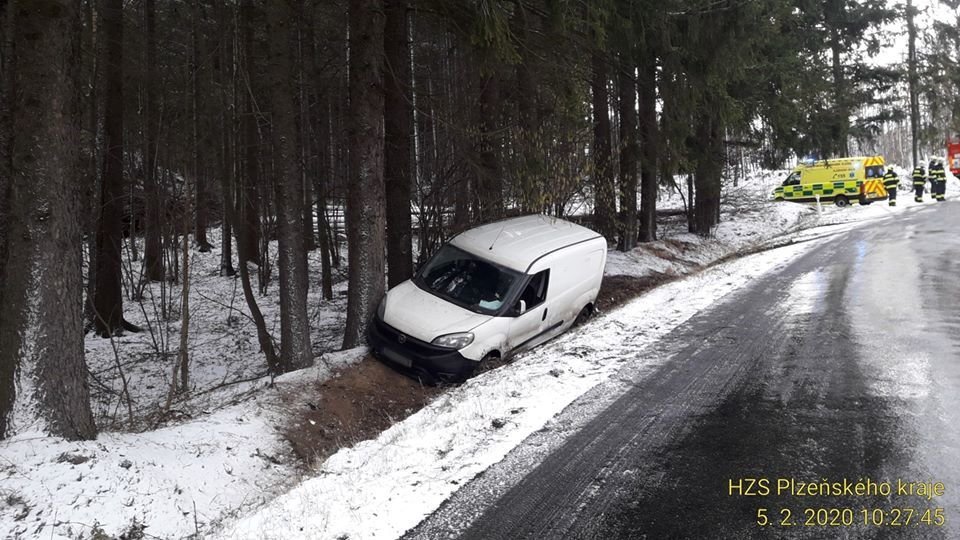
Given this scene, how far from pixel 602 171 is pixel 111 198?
33.5 ft

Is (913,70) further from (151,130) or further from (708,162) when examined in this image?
(151,130)

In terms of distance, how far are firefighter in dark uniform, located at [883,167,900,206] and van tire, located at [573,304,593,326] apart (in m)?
24.9

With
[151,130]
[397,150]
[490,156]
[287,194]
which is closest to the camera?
[287,194]

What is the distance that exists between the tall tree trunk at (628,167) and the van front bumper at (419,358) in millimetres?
→ 8755

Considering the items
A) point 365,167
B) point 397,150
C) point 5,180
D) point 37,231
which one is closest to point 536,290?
point 365,167

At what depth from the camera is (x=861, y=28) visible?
34938mm

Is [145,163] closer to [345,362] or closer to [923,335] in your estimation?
[345,362]

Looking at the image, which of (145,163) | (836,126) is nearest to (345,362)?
(145,163)

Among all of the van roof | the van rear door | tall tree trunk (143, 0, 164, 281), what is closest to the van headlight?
the van rear door

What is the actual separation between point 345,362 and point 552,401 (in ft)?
11.0

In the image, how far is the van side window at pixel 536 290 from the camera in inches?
375

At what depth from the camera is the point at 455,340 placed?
8.48 metres

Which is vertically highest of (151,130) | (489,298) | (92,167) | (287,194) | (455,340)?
(151,130)
